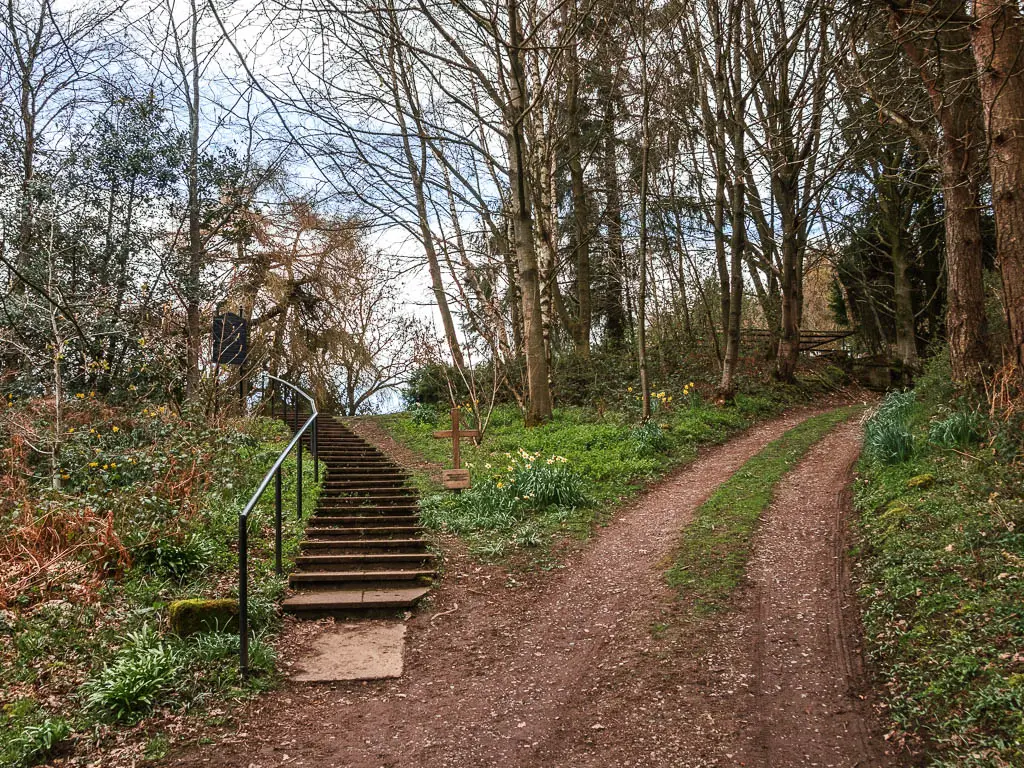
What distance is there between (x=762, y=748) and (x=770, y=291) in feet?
59.8

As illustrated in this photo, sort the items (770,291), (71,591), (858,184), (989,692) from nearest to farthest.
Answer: (989,692)
(71,591)
(858,184)
(770,291)

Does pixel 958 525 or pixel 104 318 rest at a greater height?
pixel 104 318

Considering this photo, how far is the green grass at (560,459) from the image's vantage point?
7949mm

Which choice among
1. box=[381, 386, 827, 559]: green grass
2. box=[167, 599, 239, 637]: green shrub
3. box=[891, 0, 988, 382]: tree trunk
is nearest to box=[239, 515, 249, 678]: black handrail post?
box=[167, 599, 239, 637]: green shrub

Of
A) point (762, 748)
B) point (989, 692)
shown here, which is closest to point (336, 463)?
point (762, 748)

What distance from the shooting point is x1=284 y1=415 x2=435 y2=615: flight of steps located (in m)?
5.90

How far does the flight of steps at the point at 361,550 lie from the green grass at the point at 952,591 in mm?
3775

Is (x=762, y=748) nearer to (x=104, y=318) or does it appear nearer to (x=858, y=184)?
(x=104, y=318)

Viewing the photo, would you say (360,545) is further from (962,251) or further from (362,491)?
(962,251)

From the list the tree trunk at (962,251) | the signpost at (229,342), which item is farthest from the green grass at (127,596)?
the tree trunk at (962,251)

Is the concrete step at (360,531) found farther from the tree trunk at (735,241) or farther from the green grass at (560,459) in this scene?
the tree trunk at (735,241)

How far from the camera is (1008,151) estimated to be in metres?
6.69

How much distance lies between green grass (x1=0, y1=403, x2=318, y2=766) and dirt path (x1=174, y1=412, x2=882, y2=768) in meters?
0.58

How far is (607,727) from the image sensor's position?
13.0ft
